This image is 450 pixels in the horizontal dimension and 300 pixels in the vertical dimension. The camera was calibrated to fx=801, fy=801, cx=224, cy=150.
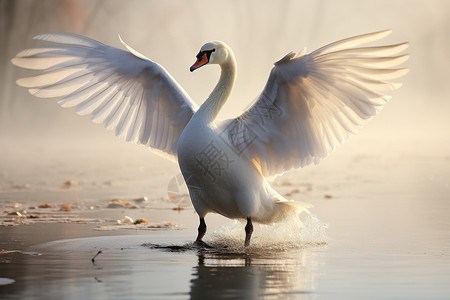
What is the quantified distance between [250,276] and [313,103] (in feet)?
8.92

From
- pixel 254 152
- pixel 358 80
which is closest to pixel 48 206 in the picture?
pixel 254 152

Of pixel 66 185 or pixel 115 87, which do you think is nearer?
pixel 115 87

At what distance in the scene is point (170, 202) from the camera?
12977mm

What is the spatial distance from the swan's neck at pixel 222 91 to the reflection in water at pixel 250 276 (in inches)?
62.2

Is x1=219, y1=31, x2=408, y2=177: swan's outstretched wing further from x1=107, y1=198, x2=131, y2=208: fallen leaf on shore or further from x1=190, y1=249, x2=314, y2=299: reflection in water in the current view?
x1=107, y1=198, x2=131, y2=208: fallen leaf on shore

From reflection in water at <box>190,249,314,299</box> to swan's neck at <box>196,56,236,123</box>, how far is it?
1.58 m

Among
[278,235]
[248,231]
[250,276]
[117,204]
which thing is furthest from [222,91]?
→ [117,204]

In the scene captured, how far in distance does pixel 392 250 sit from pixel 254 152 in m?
1.86

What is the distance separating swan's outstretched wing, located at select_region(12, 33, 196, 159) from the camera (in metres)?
9.22

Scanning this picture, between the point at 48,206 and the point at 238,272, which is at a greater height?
the point at 48,206

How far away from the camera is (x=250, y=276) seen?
6.21m

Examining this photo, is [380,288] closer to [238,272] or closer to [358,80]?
[238,272]

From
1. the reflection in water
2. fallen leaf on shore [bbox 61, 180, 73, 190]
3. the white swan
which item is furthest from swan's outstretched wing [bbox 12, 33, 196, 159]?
fallen leaf on shore [bbox 61, 180, 73, 190]

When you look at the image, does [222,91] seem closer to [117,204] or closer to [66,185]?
[117,204]
